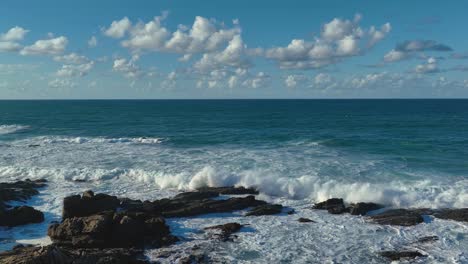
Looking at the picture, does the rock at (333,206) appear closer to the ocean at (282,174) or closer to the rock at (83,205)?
the ocean at (282,174)

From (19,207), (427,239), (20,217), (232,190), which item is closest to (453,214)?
(427,239)

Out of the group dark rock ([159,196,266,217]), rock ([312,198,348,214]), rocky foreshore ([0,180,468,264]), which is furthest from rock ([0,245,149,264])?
rock ([312,198,348,214])

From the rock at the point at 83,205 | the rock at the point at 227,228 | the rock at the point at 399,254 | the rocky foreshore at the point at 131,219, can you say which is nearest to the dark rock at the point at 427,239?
the rocky foreshore at the point at 131,219

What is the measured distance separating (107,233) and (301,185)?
13.6m

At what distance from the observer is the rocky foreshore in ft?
51.6

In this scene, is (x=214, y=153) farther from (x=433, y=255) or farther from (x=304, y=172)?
(x=433, y=255)

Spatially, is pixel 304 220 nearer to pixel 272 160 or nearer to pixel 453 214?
pixel 453 214

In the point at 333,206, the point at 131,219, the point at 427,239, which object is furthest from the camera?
the point at 333,206

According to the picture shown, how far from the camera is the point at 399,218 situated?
2106 cm

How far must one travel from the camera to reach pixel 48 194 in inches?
1075

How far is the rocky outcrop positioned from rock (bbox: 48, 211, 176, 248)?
3.06 metres

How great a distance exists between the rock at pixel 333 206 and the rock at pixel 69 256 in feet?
34.6

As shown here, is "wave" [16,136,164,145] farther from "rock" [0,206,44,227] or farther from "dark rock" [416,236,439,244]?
"dark rock" [416,236,439,244]

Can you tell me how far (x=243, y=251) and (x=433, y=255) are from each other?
720cm
